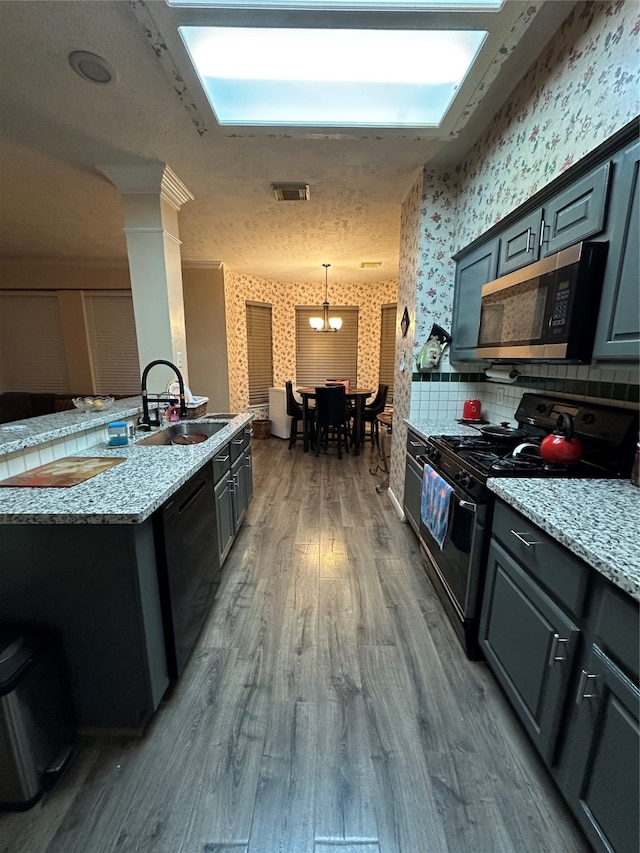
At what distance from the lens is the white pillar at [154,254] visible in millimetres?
2422

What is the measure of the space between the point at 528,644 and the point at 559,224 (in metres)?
1.62

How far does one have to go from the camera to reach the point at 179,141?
2.06m

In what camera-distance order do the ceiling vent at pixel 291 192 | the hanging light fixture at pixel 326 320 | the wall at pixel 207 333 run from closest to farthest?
the ceiling vent at pixel 291 192 < the wall at pixel 207 333 < the hanging light fixture at pixel 326 320

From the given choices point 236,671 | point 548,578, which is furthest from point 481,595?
point 236,671

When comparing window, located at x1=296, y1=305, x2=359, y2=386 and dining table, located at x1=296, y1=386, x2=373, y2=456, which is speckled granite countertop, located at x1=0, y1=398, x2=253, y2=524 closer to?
dining table, located at x1=296, y1=386, x2=373, y2=456

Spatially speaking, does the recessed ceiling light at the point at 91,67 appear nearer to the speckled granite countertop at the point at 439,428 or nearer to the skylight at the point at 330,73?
the skylight at the point at 330,73

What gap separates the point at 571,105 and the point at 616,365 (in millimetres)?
1155

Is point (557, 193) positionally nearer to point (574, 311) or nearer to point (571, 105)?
point (571, 105)

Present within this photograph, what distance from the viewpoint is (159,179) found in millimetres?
Result: 2387

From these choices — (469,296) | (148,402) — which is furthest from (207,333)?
(469,296)

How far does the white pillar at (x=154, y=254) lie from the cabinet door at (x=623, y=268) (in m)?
2.65

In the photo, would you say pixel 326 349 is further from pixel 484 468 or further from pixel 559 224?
pixel 484 468

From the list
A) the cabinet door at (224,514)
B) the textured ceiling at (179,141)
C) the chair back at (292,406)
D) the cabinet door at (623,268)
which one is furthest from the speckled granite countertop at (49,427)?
the chair back at (292,406)

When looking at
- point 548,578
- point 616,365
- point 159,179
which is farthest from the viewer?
point 159,179
